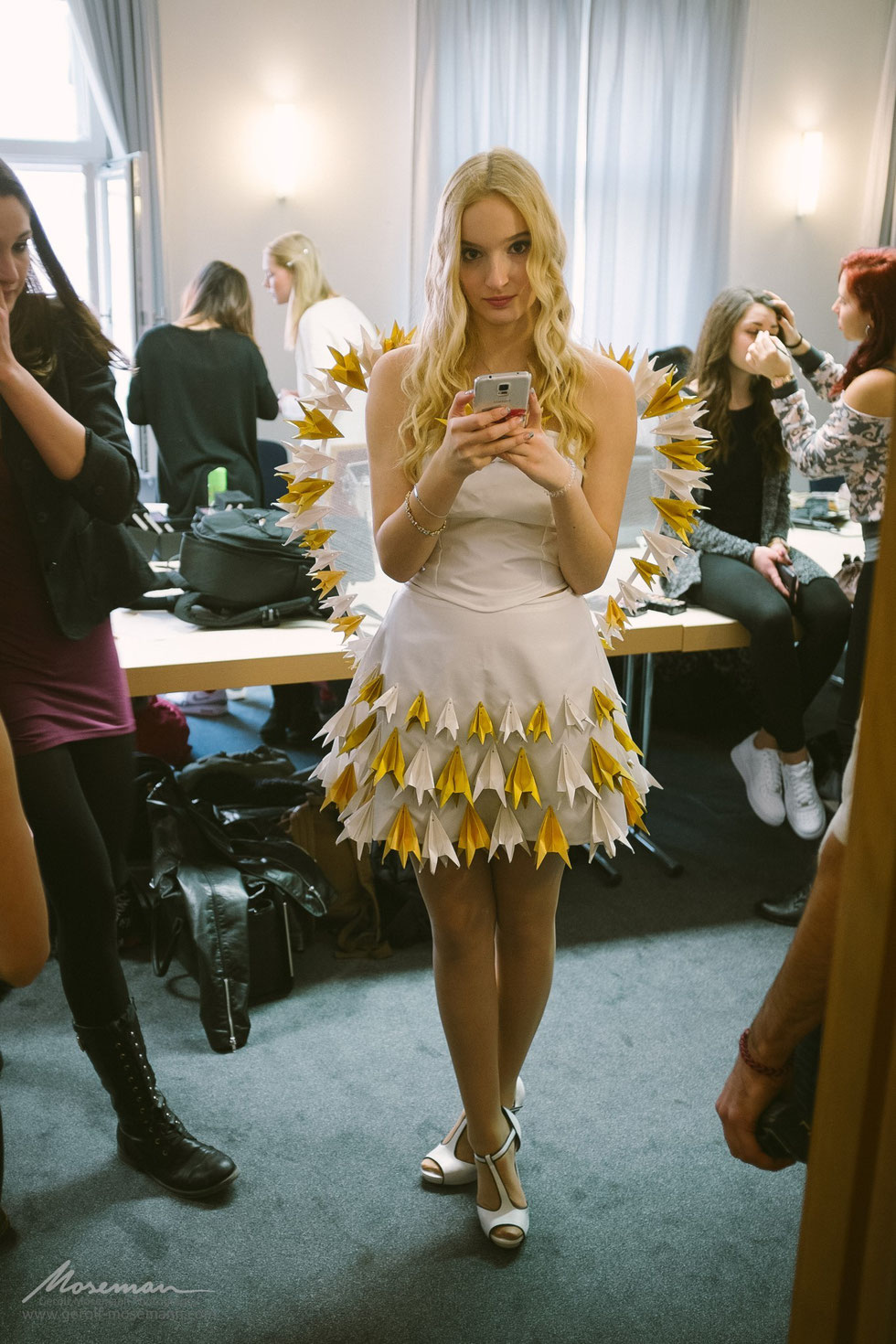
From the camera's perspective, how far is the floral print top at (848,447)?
7.80ft

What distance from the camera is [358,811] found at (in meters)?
1.49

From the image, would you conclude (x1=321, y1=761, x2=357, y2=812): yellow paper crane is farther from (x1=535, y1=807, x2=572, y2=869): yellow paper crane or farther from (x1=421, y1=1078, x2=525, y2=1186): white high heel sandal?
(x1=421, y1=1078, x2=525, y2=1186): white high heel sandal

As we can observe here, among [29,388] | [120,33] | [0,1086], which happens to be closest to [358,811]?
[29,388]

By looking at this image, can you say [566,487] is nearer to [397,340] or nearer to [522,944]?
[397,340]

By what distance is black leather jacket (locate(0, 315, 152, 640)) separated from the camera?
1464mm

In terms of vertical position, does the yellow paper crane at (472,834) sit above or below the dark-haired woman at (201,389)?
below

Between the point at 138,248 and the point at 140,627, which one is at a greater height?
the point at 138,248

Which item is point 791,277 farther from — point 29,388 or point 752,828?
point 29,388

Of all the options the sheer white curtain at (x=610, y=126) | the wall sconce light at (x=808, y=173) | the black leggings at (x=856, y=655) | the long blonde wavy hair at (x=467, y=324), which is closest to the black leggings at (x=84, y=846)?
the long blonde wavy hair at (x=467, y=324)

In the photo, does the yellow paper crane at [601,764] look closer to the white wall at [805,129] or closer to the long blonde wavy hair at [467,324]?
the long blonde wavy hair at [467,324]

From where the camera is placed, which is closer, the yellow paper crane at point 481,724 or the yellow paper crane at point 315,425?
the yellow paper crane at point 481,724

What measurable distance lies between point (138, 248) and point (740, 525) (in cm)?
363

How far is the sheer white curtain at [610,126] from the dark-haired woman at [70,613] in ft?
15.2

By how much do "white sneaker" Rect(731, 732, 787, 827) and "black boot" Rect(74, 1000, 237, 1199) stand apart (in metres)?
1.73
